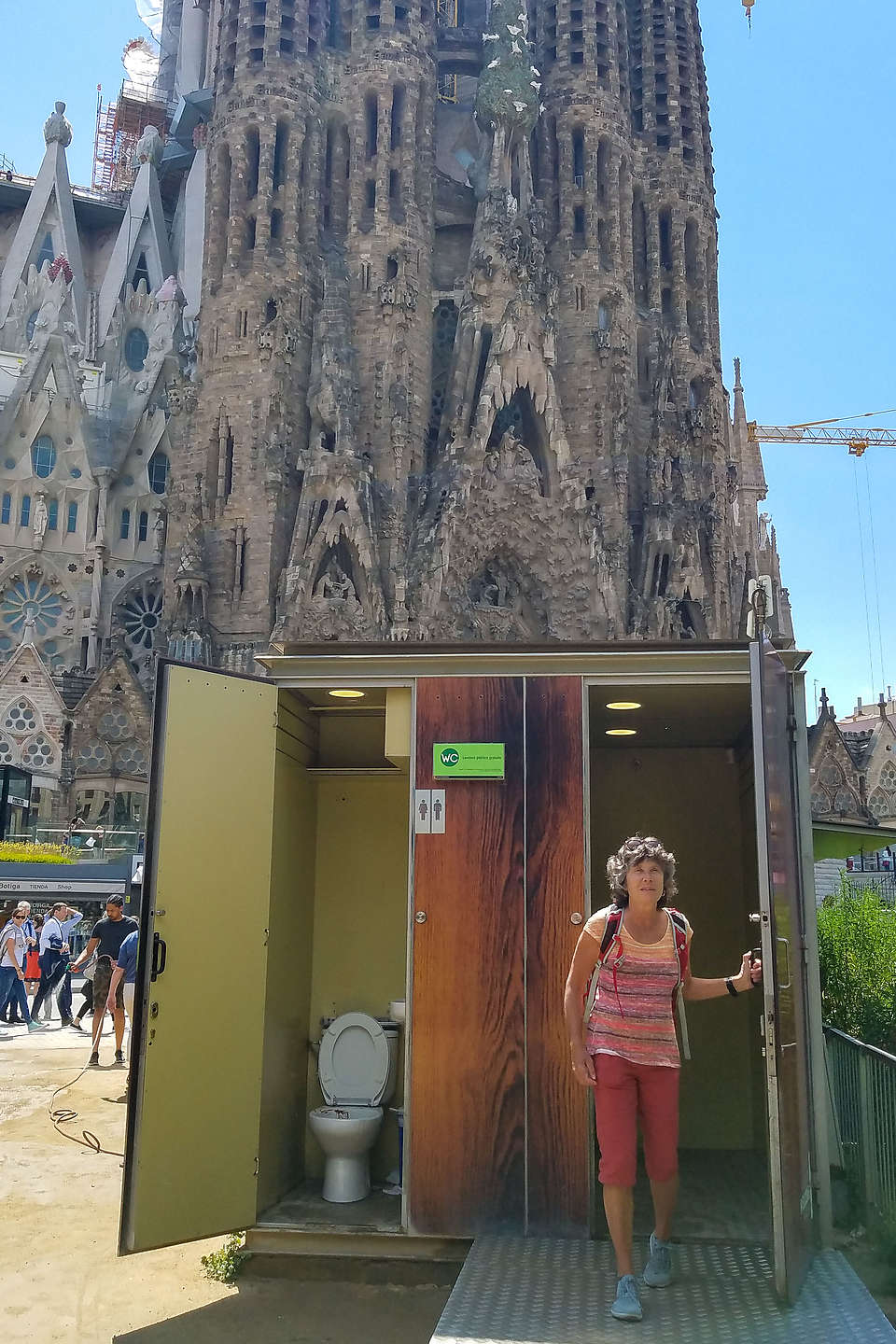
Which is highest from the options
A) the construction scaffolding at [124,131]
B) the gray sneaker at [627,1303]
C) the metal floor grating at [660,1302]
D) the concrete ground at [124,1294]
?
the construction scaffolding at [124,131]

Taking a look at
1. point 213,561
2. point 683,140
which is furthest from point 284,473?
point 683,140

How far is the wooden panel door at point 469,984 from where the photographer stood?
6.61 meters

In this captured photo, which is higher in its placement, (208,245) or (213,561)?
(208,245)

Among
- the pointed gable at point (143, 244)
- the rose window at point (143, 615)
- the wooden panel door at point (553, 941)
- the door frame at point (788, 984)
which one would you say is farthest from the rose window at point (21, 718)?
the door frame at point (788, 984)

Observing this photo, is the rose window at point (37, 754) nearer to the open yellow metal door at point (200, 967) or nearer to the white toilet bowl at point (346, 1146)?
the white toilet bowl at point (346, 1146)

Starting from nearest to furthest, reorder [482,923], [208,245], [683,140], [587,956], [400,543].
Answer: [587,956], [482,923], [400,543], [208,245], [683,140]

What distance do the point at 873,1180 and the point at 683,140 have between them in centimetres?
4136

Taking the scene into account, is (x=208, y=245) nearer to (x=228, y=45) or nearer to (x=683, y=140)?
(x=228, y=45)

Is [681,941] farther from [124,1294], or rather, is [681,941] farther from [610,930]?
[124,1294]

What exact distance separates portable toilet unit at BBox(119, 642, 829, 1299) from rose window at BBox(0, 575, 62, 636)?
33409 millimetres

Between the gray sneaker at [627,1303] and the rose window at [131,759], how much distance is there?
30.7 m

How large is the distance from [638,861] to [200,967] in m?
2.73

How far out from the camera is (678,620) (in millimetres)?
34875

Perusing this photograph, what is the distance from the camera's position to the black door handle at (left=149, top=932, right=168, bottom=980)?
623cm
